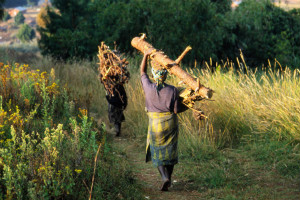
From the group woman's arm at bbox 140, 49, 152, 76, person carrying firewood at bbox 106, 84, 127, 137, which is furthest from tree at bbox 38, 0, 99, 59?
woman's arm at bbox 140, 49, 152, 76

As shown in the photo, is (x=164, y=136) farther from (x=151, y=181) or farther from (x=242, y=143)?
(x=242, y=143)

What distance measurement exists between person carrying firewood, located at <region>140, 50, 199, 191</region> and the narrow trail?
0.57ft

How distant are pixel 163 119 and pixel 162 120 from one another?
0.02 m

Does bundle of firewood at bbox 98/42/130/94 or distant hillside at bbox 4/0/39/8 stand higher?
distant hillside at bbox 4/0/39/8

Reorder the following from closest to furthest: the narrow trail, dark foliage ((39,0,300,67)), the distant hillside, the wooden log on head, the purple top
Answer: the wooden log on head, the purple top, the narrow trail, dark foliage ((39,0,300,67)), the distant hillside

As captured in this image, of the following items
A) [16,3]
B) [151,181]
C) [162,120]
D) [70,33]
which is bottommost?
[151,181]

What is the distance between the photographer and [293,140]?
21.0 feet

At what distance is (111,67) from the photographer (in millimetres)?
7145

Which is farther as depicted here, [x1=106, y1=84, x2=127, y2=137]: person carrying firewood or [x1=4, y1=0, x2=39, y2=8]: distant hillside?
[x1=4, y1=0, x2=39, y2=8]: distant hillside

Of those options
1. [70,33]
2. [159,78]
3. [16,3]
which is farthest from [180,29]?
[16,3]

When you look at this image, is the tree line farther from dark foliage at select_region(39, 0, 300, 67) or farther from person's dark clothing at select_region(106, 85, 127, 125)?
person's dark clothing at select_region(106, 85, 127, 125)

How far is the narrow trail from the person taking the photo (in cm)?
525

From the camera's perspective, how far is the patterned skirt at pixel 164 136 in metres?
5.10

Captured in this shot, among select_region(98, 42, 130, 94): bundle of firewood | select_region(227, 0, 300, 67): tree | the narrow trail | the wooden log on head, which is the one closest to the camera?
the wooden log on head
